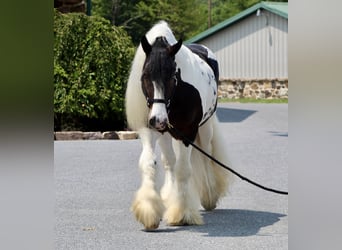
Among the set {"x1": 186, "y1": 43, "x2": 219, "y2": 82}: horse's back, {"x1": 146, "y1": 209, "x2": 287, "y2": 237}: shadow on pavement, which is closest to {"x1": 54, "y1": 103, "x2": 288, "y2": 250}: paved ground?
{"x1": 146, "y1": 209, "x2": 287, "y2": 237}: shadow on pavement

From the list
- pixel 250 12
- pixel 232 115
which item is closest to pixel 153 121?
pixel 232 115

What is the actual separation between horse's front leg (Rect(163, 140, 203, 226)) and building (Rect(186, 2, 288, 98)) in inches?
1066

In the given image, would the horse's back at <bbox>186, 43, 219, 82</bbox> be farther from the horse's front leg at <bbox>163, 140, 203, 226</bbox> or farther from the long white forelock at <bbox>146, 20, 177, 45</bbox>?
the horse's front leg at <bbox>163, 140, 203, 226</bbox>

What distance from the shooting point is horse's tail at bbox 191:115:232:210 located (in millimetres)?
6078

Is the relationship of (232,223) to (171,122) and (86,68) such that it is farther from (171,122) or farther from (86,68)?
(86,68)

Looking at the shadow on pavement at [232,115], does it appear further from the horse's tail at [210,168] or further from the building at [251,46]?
the horse's tail at [210,168]

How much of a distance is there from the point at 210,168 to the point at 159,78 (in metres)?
1.41

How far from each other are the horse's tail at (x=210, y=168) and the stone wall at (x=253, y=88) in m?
25.7

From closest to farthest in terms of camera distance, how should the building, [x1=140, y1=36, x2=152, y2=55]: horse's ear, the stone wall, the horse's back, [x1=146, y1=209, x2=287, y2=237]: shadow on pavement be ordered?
[x1=140, y1=36, x2=152, y2=55]: horse's ear < [x1=146, y1=209, x2=287, y2=237]: shadow on pavement < the horse's back < the stone wall < the building

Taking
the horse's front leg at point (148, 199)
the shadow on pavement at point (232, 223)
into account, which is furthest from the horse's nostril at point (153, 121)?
the shadow on pavement at point (232, 223)

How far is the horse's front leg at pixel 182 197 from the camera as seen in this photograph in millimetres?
5457
